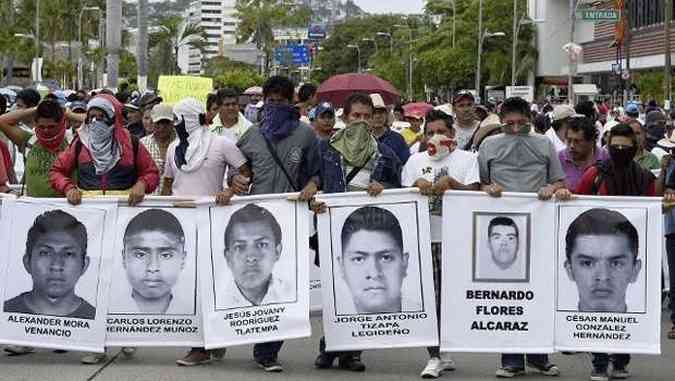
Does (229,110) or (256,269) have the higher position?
(229,110)

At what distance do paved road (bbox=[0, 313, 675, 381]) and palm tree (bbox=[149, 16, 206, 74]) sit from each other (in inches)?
4698

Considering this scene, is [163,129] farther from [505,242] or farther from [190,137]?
[505,242]

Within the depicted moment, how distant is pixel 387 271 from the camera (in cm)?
998

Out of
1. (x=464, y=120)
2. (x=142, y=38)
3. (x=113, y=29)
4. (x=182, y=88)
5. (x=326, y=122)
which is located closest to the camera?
(x=326, y=122)

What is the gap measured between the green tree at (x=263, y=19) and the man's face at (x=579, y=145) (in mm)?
116191

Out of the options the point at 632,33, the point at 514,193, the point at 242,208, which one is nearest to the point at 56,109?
→ the point at 242,208

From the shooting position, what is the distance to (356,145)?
1036 cm

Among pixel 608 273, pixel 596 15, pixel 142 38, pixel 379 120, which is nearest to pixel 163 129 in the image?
pixel 379 120

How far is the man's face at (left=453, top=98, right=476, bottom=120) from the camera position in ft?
42.6

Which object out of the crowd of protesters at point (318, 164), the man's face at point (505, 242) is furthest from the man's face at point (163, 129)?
the man's face at point (505, 242)

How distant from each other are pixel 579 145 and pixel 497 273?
4.59 feet

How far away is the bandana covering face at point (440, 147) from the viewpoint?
9.98m

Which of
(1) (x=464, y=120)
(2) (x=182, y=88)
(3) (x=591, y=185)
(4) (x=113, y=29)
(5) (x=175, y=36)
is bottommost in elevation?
(3) (x=591, y=185)

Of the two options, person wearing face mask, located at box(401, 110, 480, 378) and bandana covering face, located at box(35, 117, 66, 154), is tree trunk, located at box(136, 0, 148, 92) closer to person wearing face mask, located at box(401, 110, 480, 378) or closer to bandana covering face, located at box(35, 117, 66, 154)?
bandana covering face, located at box(35, 117, 66, 154)
